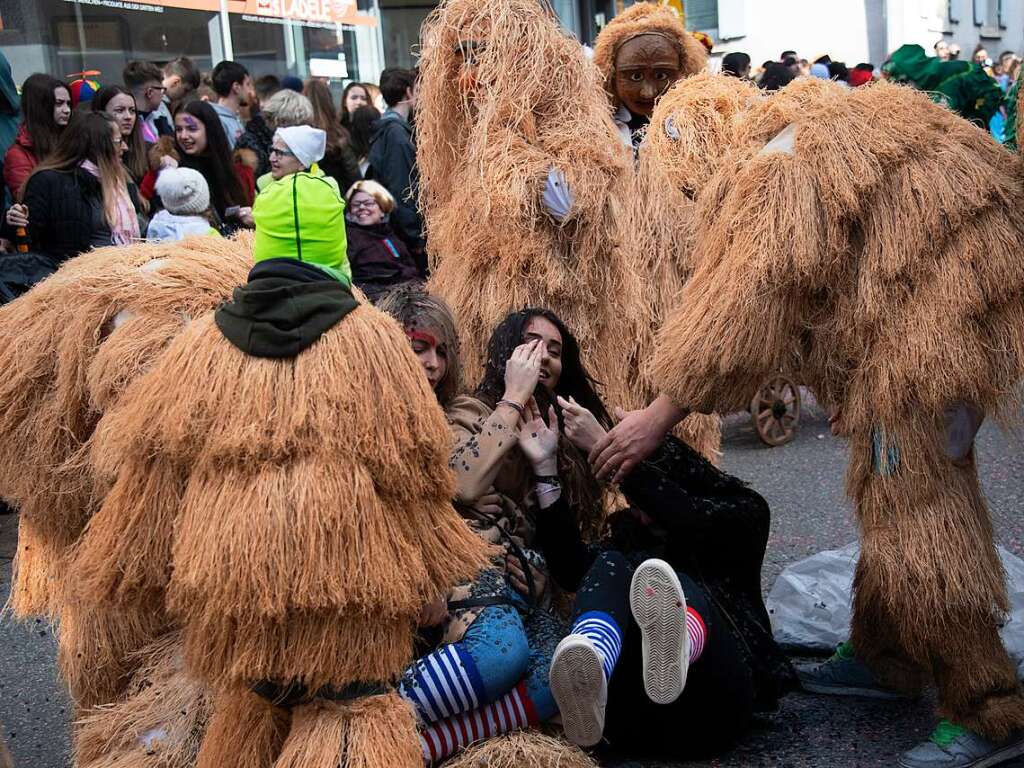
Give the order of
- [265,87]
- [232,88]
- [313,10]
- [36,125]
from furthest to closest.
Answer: [313,10] → [265,87] → [232,88] → [36,125]

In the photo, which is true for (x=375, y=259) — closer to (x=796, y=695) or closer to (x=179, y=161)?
(x=179, y=161)

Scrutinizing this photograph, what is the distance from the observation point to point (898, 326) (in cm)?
261

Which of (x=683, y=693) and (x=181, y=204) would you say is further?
(x=181, y=204)

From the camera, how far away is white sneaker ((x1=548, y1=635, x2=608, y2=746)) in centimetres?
253

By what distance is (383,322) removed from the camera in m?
2.29

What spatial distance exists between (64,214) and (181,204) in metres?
0.75

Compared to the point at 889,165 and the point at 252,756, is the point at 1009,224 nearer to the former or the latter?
the point at 889,165

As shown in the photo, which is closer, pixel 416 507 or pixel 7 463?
pixel 416 507

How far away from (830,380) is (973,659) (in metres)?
0.73

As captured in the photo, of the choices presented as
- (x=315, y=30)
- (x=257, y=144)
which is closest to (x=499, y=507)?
(x=257, y=144)

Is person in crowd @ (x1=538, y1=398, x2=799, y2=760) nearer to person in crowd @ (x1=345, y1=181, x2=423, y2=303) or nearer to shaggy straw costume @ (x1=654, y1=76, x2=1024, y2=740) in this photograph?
shaggy straw costume @ (x1=654, y1=76, x2=1024, y2=740)

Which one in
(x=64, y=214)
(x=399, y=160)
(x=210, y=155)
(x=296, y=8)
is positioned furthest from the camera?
(x=296, y=8)

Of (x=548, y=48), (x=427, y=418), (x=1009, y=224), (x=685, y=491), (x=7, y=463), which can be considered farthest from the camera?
(x=548, y=48)

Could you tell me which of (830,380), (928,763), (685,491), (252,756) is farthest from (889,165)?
(252,756)
